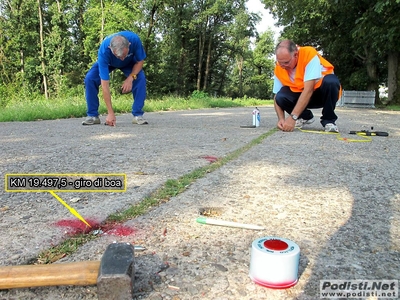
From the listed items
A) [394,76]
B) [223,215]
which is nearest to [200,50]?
[394,76]

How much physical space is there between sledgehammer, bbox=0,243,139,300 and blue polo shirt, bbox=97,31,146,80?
11.1 ft

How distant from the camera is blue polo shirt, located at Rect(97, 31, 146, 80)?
3918 mm

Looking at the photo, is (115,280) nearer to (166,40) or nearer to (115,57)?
(115,57)

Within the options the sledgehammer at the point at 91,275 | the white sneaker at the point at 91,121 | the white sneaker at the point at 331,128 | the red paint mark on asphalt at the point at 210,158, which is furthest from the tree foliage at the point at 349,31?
the sledgehammer at the point at 91,275

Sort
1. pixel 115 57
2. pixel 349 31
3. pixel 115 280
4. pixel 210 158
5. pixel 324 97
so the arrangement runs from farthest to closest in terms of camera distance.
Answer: pixel 349 31 < pixel 115 57 < pixel 324 97 < pixel 210 158 < pixel 115 280

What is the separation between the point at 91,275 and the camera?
2.47 ft

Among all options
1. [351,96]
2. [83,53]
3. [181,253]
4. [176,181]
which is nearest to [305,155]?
[176,181]

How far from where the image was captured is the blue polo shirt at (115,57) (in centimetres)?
392

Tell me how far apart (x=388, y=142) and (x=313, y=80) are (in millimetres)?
899

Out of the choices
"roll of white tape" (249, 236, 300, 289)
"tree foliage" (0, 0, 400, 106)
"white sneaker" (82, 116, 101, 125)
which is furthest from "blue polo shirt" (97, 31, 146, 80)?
"tree foliage" (0, 0, 400, 106)

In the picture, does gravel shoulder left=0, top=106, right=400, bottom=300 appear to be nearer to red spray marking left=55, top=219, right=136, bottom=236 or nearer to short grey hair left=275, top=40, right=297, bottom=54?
red spray marking left=55, top=219, right=136, bottom=236

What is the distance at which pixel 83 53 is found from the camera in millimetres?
28516

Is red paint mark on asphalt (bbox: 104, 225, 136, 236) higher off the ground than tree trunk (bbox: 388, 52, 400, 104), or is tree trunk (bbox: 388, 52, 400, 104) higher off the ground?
tree trunk (bbox: 388, 52, 400, 104)

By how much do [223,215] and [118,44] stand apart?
3.00m
